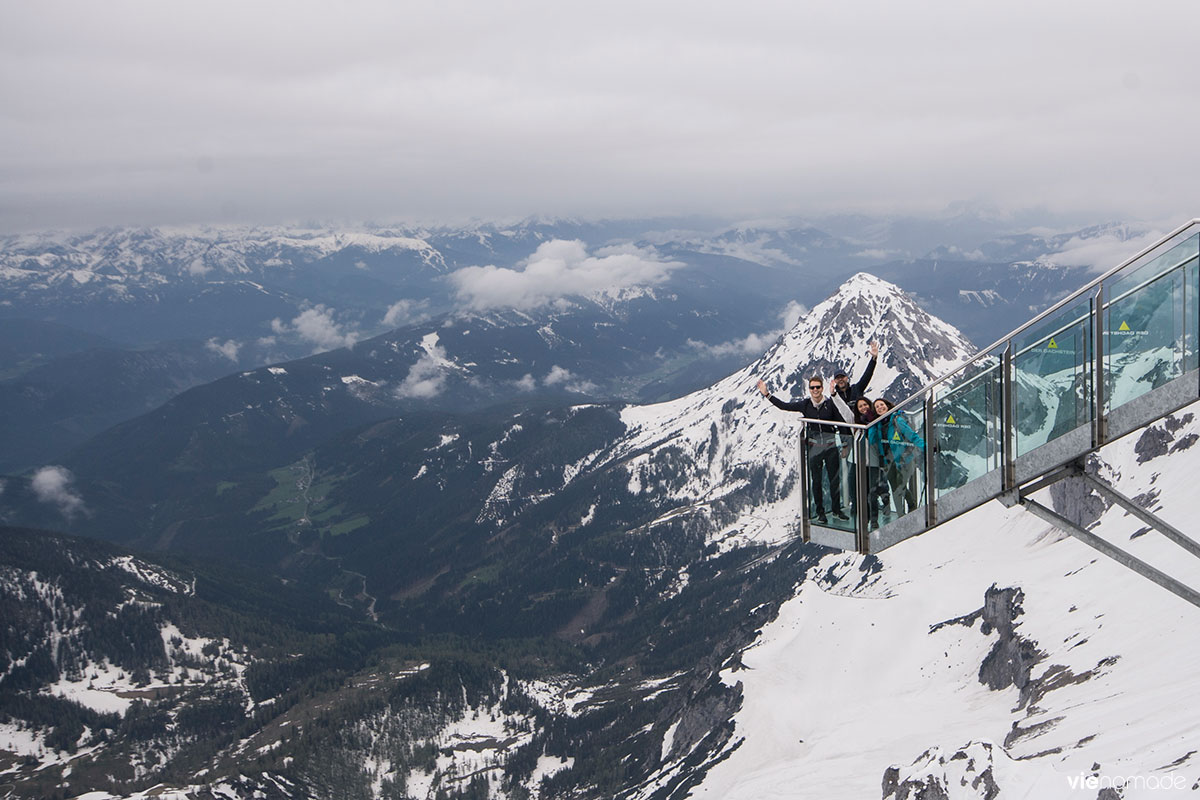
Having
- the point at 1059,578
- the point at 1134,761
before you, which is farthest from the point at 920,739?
the point at 1134,761

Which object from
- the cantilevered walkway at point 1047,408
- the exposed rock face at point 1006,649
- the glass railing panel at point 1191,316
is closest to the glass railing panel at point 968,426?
the cantilevered walkway at point 1047,408

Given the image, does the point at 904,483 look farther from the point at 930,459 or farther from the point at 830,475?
the point at 830,475

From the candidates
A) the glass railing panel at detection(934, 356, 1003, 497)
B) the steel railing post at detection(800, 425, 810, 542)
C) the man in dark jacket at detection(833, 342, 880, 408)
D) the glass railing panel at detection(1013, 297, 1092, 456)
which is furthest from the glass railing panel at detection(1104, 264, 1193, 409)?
the man in dark jacket at detection(833, 342, 880, 408)

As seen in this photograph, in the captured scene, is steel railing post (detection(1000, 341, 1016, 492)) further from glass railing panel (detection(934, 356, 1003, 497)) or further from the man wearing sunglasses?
the man wearing sunglasses

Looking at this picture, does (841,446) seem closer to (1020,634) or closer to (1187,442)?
(1020,634)

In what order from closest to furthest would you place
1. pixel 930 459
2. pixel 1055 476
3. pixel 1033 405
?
pixel 1055 476 < pixel 1033 405 < pixel 930 459

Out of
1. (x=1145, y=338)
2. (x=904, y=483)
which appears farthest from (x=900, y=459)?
(x=1145, y=338)

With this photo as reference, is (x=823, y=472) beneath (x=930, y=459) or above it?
beneath

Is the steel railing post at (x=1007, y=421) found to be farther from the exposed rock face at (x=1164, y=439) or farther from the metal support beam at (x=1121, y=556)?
the exposed rock face at (x=1164, y=439)
